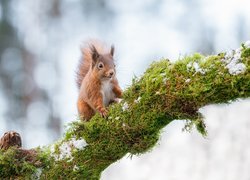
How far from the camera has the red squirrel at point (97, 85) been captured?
324 cm

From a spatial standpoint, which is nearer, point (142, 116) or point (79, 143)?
point (142, 116)

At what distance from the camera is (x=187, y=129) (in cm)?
248

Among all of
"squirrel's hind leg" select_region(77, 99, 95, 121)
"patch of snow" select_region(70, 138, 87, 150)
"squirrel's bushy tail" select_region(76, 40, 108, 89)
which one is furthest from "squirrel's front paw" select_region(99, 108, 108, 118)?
"squirrel's bushy tail" select_region(76, 40, 108, 89)

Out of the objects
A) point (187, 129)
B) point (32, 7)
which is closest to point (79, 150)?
point (187, 129)

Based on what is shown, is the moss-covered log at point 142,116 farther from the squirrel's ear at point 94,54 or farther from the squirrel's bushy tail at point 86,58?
the squirrel's bushy tail at point 86,58

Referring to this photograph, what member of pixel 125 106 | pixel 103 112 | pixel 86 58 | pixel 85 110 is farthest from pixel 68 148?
pixel 86 58

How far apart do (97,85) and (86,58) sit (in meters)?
0.41

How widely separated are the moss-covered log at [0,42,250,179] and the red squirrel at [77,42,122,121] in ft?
1.47

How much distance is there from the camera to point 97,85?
3295 millimetres

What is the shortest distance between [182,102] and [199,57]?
20 centimetres

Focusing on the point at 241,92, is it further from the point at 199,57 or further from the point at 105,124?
the point at 105,124

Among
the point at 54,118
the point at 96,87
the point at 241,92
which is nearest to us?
the point at 241,92

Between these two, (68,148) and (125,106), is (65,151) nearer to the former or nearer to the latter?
(68,148)

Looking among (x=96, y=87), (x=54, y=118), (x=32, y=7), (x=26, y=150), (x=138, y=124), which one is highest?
(x=32, y=7)
